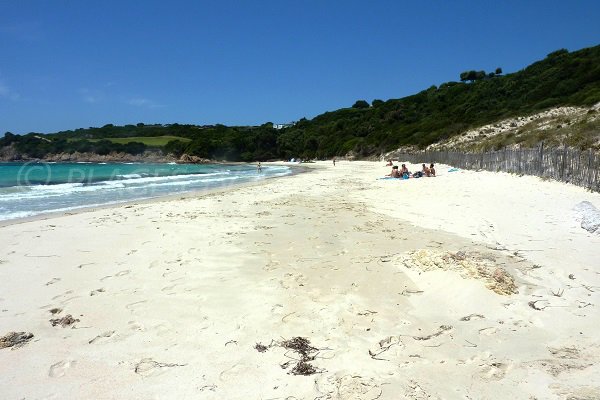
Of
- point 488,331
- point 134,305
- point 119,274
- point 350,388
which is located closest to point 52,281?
point 119,274

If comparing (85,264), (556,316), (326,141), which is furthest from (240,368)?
(326,141)

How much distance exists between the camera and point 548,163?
13.8m

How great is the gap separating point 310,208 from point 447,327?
23.6 feet

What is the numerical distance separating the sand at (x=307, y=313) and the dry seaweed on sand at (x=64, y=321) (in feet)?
0.06

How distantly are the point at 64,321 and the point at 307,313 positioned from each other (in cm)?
222

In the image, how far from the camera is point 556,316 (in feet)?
11.3

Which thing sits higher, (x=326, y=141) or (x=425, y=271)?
(x=326, y=141)

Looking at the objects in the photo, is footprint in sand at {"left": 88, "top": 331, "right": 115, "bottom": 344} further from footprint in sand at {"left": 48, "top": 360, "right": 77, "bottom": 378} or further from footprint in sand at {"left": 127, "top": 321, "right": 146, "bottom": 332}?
footprint in sand at {"left": 48, "top": 360, "right": 77, "bottom": 378}

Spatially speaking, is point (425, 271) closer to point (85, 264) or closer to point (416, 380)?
point (416, 380)

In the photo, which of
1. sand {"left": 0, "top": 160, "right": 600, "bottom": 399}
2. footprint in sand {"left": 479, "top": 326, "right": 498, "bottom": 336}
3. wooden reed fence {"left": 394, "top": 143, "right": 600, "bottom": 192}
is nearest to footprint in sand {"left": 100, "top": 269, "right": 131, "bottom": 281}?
sand {"left": 0, "top": 160, "right": 600, "bottom": 399}

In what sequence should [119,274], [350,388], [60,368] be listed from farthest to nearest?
[119,274]
[60,368]
[350,388]

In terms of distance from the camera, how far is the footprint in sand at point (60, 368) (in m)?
2.80

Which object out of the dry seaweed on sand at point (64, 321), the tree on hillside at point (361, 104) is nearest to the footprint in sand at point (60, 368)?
the dry seaweed on sand at point (64, 321)

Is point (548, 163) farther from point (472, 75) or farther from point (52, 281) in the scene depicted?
point (472, 75)
